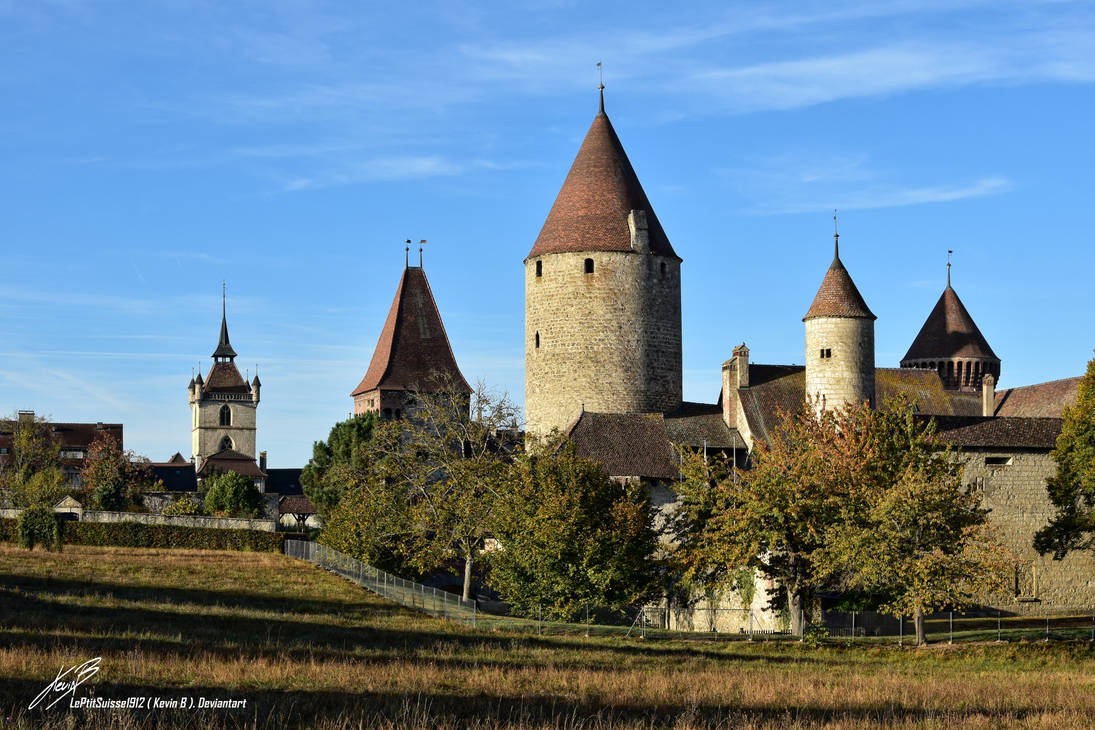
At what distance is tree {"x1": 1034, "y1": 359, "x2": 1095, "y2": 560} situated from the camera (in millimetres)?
46781

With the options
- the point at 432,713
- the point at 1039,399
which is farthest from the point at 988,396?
the point at 432,713

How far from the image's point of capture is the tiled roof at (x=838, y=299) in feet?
179

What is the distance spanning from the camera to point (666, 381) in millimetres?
61562

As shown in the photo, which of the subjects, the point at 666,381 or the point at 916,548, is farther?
the point at 666,381

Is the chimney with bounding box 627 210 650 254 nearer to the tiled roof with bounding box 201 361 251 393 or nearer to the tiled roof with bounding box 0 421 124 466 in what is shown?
the tiled roof with bounding box 0 421 124 466

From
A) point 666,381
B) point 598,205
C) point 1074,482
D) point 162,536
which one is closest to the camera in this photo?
point 1074,482

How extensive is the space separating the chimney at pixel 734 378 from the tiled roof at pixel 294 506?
71375mm

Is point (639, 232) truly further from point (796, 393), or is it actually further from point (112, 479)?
point (112, 479)

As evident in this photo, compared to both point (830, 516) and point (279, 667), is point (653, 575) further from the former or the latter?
point (279, 667)

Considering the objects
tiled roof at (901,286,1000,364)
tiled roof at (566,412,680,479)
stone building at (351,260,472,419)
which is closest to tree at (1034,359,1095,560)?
tiled roof at (566,412,680,479)

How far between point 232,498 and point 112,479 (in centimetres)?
847

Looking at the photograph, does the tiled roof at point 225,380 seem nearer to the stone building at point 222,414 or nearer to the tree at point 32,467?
the stone building at point 222,414

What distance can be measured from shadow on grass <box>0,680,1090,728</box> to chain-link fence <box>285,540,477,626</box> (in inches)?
664

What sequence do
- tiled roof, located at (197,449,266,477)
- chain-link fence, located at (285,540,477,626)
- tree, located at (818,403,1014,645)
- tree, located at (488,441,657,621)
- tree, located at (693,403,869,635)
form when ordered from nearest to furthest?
tree, located at (818,403,1014,645), chain-link fence, located at (285,540,477,626), tree, located at (693,403,869,635), tree, located at (488,441,657,621), tiled roof, located at (197,449,266,477)
